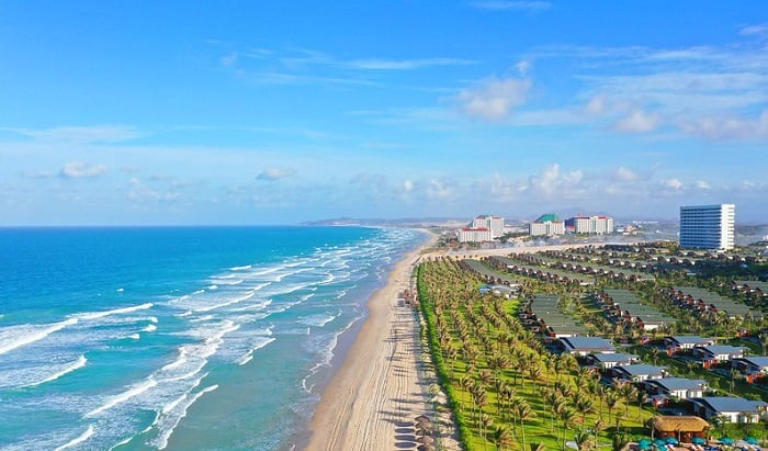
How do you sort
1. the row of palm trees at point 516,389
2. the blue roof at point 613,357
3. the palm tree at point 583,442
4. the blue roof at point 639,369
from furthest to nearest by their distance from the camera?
the blue roof at point 613,357 → the blue roof at point 639,369 → the row of palm trees at point 516,389 → the palm tree at point 583,442

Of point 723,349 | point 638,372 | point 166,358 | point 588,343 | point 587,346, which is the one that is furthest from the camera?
point 166,358

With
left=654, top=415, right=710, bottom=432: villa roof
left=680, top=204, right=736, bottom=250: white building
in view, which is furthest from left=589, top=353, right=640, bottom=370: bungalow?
left=680, top=204, right=736, bottom=250: white building

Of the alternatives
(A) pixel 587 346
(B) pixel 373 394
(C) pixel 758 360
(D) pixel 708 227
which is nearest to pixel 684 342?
(C) pixel 758 360

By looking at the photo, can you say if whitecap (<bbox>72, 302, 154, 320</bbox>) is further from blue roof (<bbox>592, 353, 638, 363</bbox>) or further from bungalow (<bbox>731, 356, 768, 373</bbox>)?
bungalow (<bbox>731, 356, 768, 373</bbox>)

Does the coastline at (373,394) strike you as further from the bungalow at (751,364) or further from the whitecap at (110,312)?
the whitecap at (110,312)

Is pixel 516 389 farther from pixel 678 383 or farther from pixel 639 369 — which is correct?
pixel 678 383

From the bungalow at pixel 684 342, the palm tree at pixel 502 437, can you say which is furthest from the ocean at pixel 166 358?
the bungalow at pixel 684 342

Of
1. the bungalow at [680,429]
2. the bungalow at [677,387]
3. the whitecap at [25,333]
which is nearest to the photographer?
the bungalow at [680,429]
